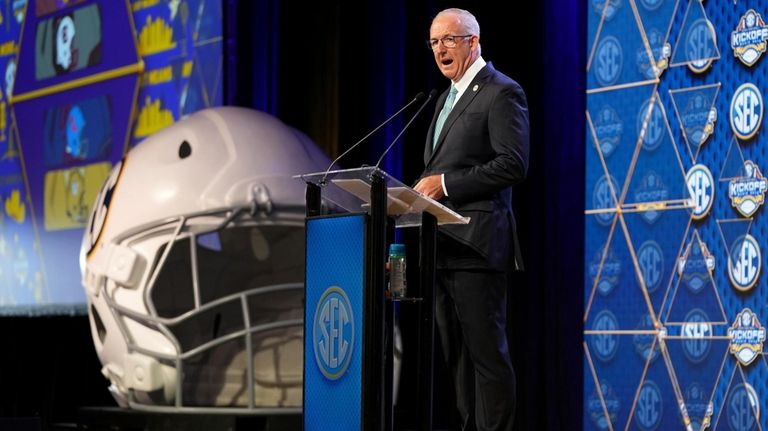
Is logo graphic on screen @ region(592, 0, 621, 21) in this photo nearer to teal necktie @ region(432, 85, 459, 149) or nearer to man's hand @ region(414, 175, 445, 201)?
teal necktie @ region(432, 85, 459, 149)

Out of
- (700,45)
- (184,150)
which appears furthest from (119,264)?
(700,45)

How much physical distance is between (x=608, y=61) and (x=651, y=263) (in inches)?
28.3

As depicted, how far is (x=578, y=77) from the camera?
13.1 feet

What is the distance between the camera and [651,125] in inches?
147

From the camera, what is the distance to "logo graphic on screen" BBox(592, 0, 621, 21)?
12.8 feet

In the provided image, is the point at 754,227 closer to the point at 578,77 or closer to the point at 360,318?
the point at 578,77

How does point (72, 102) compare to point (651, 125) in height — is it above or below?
above

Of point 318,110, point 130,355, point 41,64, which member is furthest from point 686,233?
point 41,64

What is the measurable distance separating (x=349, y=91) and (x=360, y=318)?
9.63 ft

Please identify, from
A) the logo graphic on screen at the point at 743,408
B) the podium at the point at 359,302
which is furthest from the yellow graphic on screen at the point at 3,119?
the logo graphic on screen at the point at 743,408

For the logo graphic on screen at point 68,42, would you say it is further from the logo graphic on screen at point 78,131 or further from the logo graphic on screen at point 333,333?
the logo graphic on screen at point 333,333

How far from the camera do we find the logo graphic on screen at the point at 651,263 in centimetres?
370

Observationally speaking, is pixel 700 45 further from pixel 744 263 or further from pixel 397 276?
pixel 397 276

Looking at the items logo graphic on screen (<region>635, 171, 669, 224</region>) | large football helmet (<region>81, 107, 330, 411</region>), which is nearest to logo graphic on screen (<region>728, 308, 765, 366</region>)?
logo graphic on screen (<region>635, 171, 669, 224</region>)
